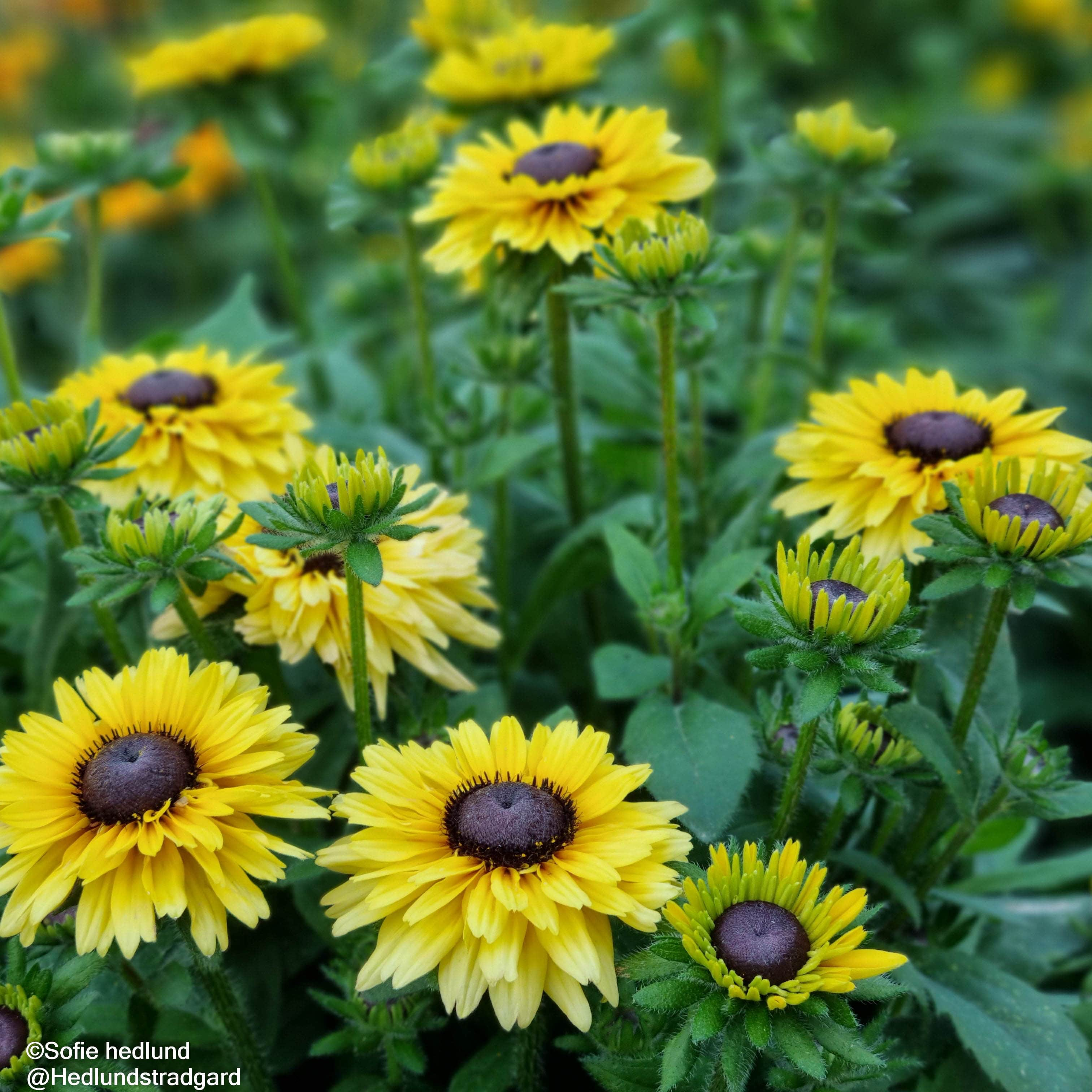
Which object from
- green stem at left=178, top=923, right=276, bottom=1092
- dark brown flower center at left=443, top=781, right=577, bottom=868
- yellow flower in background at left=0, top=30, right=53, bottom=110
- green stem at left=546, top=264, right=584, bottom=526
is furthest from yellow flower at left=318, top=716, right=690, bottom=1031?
yellow flower in background at left=0, top=30, right=53, bottom=110

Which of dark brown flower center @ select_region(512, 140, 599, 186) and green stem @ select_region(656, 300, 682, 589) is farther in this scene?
dark brown flower center @ select_region(512, 140, 599, 186)

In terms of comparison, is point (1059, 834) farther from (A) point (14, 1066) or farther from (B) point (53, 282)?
(B) point (53, 282)

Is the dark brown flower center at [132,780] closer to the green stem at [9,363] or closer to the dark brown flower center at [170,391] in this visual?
the dark brown flower center at [170,391]

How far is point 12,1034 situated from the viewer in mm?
672

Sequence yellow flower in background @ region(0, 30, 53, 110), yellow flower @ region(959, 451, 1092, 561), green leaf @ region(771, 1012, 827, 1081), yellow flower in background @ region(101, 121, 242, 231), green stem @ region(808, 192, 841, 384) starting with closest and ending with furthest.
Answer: green leaf @ region(771, 1012, 827, 1081)
yellow flower @ region(959, 451, 1092, 561)
green stem @ region(808, 192, 841, 384)
yellow flower in background @ region(101, 121, 242, 231)
yellow flower in background @ region(0, 30, 53, 110)

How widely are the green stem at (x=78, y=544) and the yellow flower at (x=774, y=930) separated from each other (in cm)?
47

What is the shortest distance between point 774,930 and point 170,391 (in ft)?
2.12

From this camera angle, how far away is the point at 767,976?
0.62 meters

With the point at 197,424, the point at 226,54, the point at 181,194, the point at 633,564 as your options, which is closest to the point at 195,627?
the point at 197,424

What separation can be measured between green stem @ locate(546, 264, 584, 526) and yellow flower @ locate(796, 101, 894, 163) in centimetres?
30

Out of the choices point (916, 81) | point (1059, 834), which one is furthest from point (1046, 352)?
Answer: point (916, 81)

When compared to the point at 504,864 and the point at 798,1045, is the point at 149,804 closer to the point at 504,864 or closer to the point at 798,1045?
the point at 504,864

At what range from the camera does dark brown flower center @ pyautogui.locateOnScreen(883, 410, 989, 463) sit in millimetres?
858

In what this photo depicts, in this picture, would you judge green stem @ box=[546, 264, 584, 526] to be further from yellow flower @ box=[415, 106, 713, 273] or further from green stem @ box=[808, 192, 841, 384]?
green stem @ box=[808, 192, 841, 384]
